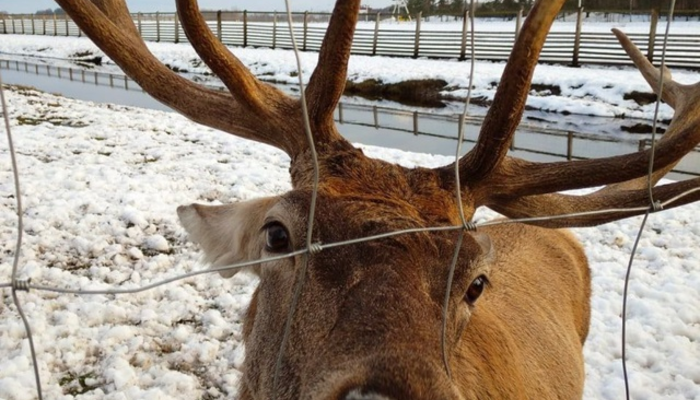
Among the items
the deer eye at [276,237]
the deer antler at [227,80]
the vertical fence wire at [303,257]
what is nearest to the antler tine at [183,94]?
the deer antler at [227,80]

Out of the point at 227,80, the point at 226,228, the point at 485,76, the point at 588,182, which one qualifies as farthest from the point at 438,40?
the point at 227,80

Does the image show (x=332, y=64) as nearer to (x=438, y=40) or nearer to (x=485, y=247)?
(x=485, y=247)

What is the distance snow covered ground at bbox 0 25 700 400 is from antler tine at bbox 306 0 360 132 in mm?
2445

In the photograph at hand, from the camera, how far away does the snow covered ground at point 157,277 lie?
13.5ft

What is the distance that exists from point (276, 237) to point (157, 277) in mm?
3659

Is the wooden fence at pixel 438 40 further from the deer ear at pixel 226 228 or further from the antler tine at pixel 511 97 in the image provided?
the antler tine at pixel 511 97

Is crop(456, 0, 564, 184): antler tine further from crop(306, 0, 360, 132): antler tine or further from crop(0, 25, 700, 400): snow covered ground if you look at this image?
crop(0, 25, 700, 400): snow covered ground

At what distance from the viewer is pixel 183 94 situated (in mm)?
2688

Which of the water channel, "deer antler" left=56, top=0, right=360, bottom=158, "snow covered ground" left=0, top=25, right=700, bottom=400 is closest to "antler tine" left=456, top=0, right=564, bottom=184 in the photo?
"deer antler" left=56, top=0, right=360, bottom=158

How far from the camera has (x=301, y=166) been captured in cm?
238

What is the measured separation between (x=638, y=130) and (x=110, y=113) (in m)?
12.5

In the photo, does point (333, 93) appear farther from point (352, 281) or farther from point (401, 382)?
point (401, 382)

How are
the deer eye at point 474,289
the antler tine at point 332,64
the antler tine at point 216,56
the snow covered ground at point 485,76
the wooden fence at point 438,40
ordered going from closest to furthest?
1. the antler tine at point 332,64
2. the deer eye at point 474,289
3. the antler tine at point 216,56
4. the snow covered ground at point 485,76
5. the wooden fence at point 438,40

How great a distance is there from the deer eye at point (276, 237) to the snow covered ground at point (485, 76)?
52.7 ft
